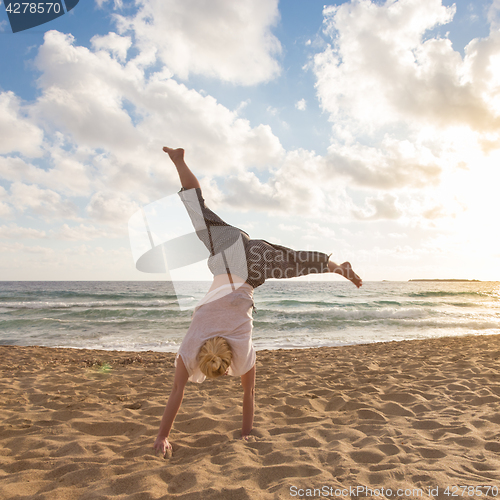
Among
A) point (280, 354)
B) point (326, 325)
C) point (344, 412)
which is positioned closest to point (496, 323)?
point (326, 325)

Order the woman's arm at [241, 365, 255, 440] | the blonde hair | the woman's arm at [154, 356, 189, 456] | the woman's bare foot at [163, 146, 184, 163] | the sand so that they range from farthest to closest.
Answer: the woman's arm at [241, 365, 255, 440], the woman's bare foot at [163, 146, 184, 163], the woman's arm at [154, 356, 189, 456], the blonde hair, the sand

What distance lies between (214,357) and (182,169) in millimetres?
1424

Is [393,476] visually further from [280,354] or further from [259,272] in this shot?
[280,354]

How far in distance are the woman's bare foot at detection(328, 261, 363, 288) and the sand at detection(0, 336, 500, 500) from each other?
130cm

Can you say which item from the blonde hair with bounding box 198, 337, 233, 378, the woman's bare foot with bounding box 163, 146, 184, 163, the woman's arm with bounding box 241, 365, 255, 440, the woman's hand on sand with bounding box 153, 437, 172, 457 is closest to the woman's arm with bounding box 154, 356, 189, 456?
the woman's hand on sand with bounding box 153, 437, 172, 457

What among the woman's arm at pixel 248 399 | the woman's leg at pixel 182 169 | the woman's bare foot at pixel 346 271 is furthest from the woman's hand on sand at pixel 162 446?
the woman's leg at pixel 182 169

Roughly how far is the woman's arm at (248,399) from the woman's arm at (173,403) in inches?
21.0

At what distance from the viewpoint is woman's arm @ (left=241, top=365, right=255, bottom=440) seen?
107 inches

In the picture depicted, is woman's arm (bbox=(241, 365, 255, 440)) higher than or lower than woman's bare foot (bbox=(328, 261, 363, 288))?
lower

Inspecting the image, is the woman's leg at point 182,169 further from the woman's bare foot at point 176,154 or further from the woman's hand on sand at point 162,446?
the woman's hand on sand at point 162,446

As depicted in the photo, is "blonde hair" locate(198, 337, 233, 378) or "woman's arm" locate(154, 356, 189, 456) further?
"woman's arm" locate(154, 356, 189, 456)

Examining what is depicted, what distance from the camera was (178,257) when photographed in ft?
8.81

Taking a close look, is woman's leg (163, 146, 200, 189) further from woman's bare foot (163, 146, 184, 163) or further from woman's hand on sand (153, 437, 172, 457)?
woman's hand on sand (153, 437, 172, 457)

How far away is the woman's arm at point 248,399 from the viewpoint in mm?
2730
